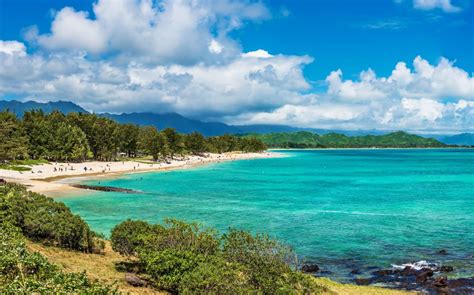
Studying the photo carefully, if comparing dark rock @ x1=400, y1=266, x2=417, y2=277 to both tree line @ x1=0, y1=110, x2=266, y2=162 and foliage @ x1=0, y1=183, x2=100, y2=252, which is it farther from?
tree line @ x1=0, y1=110, x2=266, y2=162

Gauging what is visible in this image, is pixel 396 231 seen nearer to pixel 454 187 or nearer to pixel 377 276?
pixel 377 276

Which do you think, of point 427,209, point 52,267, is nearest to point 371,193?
point 427,209

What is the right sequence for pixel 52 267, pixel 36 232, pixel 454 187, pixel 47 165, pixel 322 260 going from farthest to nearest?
pixel 47 165 < pixel 454 187 < pixel 322 260 < pixel 36 232 < pixel 52 267

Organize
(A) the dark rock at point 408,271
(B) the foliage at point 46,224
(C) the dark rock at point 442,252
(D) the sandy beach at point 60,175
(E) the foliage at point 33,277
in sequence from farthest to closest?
(D) the sandy beach at point 60,175 → (C) the dark rock at point 442,252 → (A) the dark rock at point 408,271 → (B) the foliage at point 46,224 → (E) the foliage at point 33,277

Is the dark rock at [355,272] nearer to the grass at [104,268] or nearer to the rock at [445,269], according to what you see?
the grass at [104,268]

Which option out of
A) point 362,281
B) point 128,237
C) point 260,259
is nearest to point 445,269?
point 362,281

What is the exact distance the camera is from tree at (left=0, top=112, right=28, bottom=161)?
9062cm

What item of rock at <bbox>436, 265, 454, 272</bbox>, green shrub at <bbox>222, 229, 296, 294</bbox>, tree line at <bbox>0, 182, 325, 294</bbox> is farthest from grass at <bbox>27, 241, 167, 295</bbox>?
rock at <bbox>436, 265, 454, 272</bbox>

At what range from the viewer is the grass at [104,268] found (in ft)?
69.0

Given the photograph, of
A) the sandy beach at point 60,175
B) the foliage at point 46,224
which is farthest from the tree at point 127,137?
the foliage at point 46,224

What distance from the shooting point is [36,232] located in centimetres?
2680

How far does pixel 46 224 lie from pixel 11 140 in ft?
265

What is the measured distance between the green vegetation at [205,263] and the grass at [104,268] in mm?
1259

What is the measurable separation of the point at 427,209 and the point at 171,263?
173 ft
